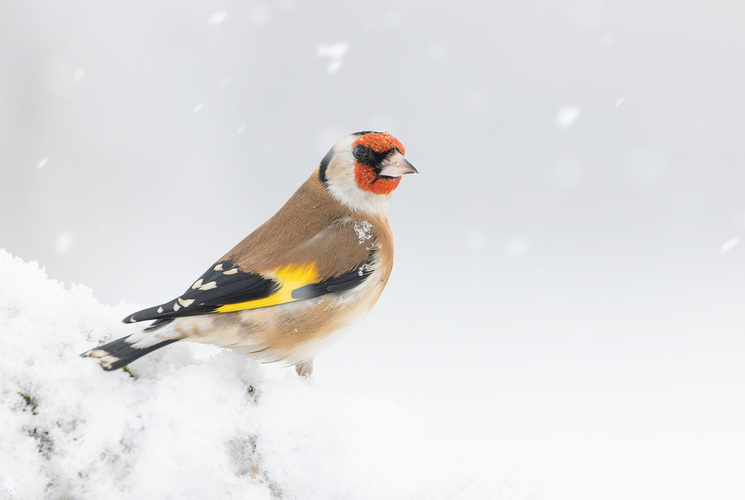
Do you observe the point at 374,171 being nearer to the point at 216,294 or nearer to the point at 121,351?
the point at 216,294

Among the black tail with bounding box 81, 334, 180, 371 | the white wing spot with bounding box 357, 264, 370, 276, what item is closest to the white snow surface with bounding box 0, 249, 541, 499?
the black tail with bounding box 81, 334, 180, 371

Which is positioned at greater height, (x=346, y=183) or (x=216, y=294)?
(x=346, y=183)

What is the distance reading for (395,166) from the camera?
5.39 ft

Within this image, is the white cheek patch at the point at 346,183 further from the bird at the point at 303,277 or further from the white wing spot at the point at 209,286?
the white wing spot at the point at 209,286

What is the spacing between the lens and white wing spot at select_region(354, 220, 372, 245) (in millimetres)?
1625

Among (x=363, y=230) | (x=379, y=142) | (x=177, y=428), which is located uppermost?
(x=379, y=142)

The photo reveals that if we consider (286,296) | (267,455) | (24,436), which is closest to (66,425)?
(24,436)

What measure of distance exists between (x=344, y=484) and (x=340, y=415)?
0.49ft

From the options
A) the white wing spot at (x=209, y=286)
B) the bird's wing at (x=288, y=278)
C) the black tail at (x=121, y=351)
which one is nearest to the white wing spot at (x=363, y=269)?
the bird's wing at (x=288, y=278)

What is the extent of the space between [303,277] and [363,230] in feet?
0.81

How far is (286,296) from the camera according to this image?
144 centimetres

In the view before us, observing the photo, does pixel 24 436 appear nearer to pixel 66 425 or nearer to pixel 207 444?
pixel 66 425

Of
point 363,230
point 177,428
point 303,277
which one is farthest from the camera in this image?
point 363,230

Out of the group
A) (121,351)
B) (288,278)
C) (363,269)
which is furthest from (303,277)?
(121,351)
